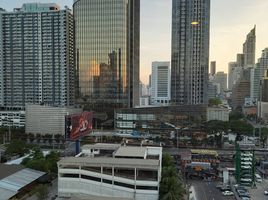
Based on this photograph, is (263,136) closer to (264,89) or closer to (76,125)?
(76,125)

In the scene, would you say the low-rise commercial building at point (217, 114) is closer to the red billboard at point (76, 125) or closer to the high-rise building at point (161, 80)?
the red billboard at point (76, 125)

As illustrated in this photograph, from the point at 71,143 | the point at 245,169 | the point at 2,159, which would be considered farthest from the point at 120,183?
the point at 71,143

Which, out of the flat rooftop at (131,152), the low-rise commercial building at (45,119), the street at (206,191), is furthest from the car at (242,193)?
the low-rise commercial building at (45,119)

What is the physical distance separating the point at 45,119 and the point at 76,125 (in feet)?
95.5

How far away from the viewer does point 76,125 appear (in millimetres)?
43000

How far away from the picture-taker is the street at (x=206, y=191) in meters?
33.7

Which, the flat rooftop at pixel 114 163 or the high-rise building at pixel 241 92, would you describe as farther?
the high-rise building at pixel 241 92

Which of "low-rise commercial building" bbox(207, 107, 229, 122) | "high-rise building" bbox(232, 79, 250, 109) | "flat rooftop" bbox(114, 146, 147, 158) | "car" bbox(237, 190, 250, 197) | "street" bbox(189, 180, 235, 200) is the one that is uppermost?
"high-rise building" bbox(232, 79, 250, 109)

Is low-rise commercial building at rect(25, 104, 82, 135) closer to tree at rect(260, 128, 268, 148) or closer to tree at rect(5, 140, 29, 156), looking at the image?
tree at rect(5, 140, 29, 156)

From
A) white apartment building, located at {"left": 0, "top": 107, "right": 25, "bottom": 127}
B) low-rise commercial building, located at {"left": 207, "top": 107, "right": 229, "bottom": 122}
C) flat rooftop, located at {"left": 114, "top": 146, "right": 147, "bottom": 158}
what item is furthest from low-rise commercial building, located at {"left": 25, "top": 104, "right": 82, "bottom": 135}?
low-rise commercial building, located at {"left": 207, "top": 107, "right": 229, "bottom": 122}

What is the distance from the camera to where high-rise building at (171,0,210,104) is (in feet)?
334

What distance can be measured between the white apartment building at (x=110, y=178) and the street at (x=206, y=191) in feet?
21.4

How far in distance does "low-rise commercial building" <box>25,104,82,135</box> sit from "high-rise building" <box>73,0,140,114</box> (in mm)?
16047

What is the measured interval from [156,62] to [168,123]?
116974 millimetres
